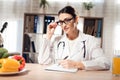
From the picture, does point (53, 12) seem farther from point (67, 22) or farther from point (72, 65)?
point (72, 65)

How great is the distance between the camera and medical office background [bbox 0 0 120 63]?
11.3 ft

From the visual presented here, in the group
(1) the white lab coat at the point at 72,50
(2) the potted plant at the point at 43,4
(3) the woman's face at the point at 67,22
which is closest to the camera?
(1) the white lab coat at the point at 72,50

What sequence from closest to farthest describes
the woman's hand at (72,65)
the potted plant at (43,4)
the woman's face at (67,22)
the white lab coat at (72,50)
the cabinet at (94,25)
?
the woman's hand at (72,65), the white lab coat at (72,50), the woman's face at (67,22), the cabinet at (94,25), the potted plant at (43,4)

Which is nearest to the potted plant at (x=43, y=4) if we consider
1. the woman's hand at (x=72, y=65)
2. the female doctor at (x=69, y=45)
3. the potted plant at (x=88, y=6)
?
the potted plant at (x=88, y=6)

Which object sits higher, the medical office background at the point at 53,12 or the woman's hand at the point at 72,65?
the medical office background at the point at 53,12

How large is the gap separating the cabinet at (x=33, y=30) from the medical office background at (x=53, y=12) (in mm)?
153

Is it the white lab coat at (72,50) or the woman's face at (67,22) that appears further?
the woman's face at (67,22)

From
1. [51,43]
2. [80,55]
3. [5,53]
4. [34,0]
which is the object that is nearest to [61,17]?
[51,43]

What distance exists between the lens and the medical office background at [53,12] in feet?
11.3

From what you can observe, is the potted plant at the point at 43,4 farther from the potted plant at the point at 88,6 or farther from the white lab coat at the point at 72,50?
the white lab coat at the point at 72,50

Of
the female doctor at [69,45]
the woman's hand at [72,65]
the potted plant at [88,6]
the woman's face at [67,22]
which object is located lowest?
the woman's hand at [72,65]

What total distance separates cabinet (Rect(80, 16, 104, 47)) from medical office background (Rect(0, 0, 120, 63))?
→ 0.12 meters

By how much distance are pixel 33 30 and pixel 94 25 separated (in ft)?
3.31

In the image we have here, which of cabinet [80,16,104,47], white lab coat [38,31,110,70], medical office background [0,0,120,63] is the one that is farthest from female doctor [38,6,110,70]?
medical office background [0,0,120,63]
